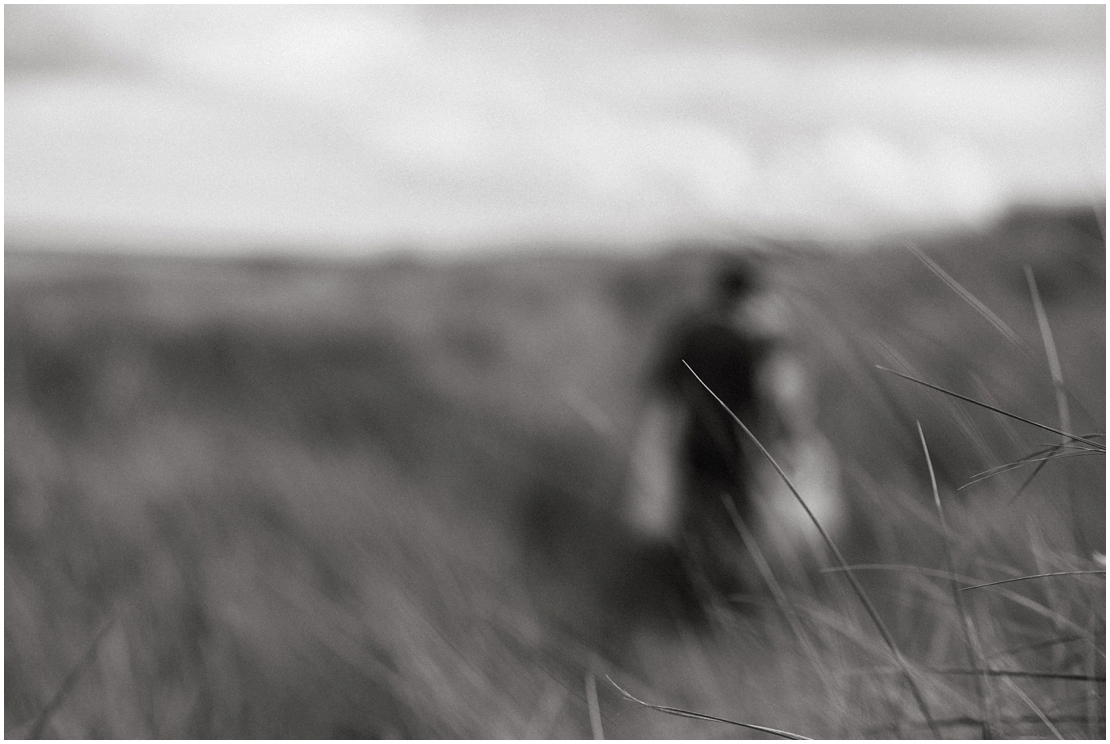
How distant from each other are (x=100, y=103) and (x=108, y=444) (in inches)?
95.2

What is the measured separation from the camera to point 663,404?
2086 millimetres

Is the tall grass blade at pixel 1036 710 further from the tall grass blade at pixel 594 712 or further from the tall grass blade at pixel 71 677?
the tall grass blade at pixel 71 677

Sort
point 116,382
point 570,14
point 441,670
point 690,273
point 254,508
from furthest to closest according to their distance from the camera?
point 116,382
point 254,508
point 690,273
point 570,14
point 441,670

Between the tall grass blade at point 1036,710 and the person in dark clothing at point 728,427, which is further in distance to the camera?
the person in dark clothing at point 728,427

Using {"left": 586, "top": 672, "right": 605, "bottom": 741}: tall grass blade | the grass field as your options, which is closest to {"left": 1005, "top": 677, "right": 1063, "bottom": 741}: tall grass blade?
the grass field

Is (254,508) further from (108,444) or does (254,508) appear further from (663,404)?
(663,404)

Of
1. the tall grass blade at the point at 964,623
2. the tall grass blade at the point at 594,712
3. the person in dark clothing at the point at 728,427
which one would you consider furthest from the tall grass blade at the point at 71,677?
the person in dark clothing at the point at 728,427

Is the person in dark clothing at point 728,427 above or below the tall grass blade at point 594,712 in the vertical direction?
below

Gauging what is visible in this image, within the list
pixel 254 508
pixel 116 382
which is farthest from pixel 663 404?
pixel 116 382

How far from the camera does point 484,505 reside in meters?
3.84

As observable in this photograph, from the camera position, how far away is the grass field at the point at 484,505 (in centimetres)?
67

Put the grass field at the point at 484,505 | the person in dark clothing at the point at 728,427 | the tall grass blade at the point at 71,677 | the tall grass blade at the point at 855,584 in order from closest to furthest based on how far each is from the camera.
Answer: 1. the tall grass blade at the point at 855,584
2. the tall grass blade at the point at 71,677
3. the grass field at the point at 484,505
4. the person in dark clothing at the point at 728,427

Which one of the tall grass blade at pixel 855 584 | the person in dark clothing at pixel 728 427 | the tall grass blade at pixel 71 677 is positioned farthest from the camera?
the person in dark clothing at pixel 728 427

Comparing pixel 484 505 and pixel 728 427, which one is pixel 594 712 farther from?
pixel 484 505
